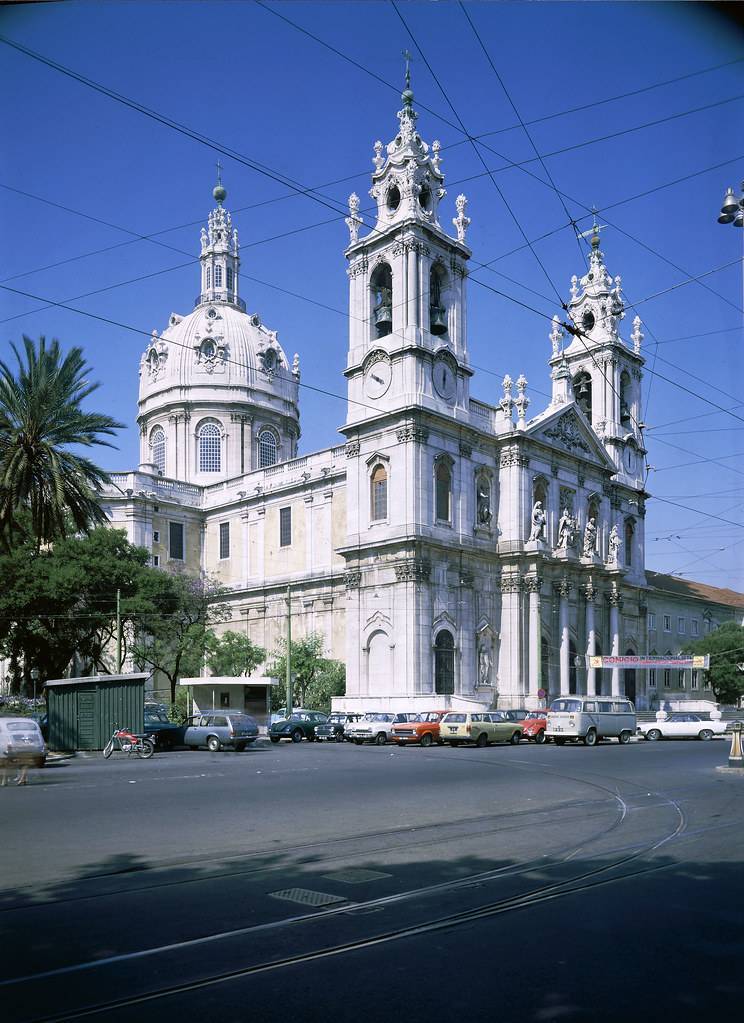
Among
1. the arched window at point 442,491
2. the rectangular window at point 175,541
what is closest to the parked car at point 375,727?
the arched window at point 442,491

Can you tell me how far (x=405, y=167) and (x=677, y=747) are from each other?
109 feet

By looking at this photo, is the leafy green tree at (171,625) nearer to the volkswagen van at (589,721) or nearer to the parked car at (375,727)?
the parked car at (375,727)

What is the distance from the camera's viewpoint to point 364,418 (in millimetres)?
52062

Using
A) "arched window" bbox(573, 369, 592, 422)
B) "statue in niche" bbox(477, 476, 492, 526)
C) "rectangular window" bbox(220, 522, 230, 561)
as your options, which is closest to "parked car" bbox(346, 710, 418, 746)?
"statue in niche" bbox(477, 476, 492, 526)

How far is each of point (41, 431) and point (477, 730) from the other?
18707mm

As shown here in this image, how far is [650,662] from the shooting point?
56.0 metres

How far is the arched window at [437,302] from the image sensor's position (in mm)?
53688

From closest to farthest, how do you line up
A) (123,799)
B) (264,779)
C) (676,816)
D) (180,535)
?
1. (676,816)
2. (123,799)
3. (264,779)
4. (180,535)

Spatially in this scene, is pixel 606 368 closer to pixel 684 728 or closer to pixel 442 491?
pixel 442 491

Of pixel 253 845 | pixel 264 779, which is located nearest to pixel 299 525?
pixel 264 779

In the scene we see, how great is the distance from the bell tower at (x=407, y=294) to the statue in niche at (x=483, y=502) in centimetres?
478

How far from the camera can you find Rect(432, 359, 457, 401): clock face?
5241 cm

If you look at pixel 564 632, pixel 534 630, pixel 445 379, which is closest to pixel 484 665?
A: pixel 534 630

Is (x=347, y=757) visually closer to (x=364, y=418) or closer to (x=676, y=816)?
(x=676, y=816)
